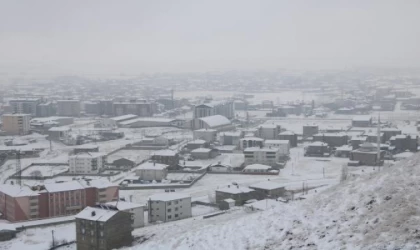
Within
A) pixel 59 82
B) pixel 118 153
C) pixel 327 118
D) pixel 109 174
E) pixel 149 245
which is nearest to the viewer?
pixel 149 245

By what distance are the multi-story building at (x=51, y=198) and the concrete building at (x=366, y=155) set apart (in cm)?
643

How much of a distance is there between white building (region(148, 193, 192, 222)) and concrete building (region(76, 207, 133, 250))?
1629 mm

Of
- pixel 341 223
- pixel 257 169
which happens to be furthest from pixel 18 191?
pixel 341 223

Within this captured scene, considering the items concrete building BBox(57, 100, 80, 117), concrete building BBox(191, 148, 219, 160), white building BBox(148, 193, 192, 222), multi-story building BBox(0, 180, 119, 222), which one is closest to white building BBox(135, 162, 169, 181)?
multi-story building BBox(0, 180, 119, 222)

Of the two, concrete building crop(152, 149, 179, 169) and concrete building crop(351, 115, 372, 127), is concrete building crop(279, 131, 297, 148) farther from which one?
concrete building crop(351, 115, 372, 127)

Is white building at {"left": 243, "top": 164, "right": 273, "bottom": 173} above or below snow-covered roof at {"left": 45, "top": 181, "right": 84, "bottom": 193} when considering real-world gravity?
below

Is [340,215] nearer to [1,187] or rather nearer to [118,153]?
[1,187]

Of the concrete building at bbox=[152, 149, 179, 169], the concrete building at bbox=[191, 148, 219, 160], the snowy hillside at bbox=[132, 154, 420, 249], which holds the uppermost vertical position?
the snowy hillside at bbox=[132, 154, 420, 249]

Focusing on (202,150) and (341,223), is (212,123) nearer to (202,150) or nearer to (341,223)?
(202,150)

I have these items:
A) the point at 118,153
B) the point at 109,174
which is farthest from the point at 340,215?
the point at 118,153

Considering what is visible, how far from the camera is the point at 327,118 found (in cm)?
2416

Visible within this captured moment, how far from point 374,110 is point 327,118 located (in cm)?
341

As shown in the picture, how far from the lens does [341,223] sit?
3.78 meters

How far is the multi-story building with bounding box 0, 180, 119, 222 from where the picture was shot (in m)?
8.42
